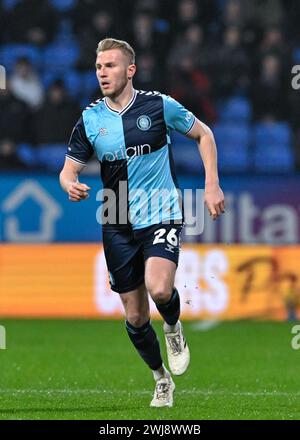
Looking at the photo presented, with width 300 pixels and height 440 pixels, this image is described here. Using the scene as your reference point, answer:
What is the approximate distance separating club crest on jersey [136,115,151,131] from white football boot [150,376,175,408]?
1722 millimetres

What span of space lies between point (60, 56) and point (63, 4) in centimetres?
95

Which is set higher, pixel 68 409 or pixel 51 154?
pixel 51 154

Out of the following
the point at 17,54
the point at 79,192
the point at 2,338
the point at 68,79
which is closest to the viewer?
the point at 79,192

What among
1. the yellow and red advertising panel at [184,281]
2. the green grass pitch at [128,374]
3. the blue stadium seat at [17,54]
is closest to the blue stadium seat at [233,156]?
the yellow and red advertising panel at [184,281]

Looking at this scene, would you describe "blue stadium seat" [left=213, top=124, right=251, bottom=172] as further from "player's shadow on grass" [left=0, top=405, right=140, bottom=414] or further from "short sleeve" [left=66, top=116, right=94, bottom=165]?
"player's shadow on grass" [left=0, top=405, right=140, bottom=414]

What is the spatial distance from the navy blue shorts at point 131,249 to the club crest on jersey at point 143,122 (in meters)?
0.67

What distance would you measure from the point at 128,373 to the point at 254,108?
763cm

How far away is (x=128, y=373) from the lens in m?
9.87

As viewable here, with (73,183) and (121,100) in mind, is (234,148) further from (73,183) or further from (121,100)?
(73,183)

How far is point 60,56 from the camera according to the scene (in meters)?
17.5

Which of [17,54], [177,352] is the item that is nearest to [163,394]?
[177,352]

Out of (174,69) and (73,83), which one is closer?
(174,69)
